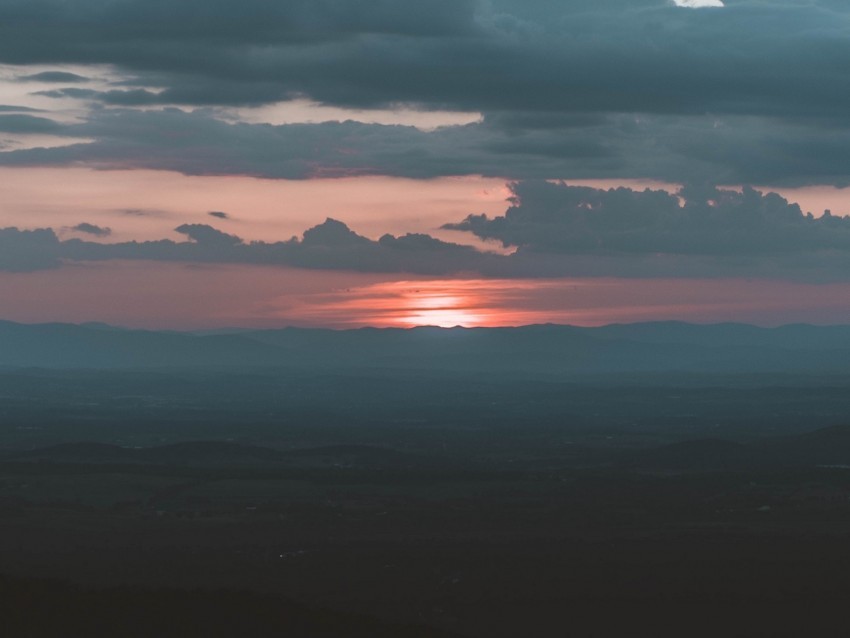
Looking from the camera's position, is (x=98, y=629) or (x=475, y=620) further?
(x=475, y=620)

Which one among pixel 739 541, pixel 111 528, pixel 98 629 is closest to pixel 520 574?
pixel 739 541

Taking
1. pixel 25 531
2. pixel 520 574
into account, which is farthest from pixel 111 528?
pixel 520 574

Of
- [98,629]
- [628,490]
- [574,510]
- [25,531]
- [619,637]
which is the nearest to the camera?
[98,629]

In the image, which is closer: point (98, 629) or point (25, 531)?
point (98, 629)

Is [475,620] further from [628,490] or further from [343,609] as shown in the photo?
[628,490]

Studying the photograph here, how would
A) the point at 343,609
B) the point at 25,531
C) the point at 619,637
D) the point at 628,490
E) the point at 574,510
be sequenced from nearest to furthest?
the point at 619,637
the point at 343,609
the point at 25,531
the point at 574,510
the point at 628,490

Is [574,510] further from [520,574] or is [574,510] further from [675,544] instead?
[520,574]

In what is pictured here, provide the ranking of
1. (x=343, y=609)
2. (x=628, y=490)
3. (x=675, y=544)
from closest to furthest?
(x=343, y=609), (x=675, y=544), (x=628, y=490)

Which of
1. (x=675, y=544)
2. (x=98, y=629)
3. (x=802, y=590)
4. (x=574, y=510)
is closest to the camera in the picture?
(x=98, y=629)
